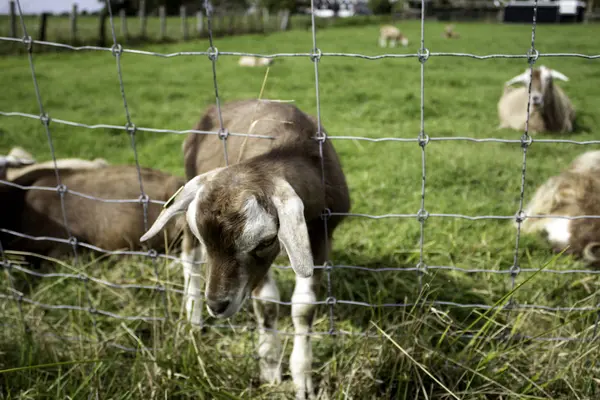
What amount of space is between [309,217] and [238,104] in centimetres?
147

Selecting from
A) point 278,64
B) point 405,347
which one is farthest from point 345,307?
point 278,64

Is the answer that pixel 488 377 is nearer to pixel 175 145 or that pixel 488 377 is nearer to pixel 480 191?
pixel 480 191

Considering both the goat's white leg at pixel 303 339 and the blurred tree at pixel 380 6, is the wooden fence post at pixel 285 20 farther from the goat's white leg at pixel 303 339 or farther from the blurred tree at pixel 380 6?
the goat's white leg at pixel 303 339

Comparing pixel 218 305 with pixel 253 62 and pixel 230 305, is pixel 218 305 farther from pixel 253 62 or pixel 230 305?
pixel 253 62

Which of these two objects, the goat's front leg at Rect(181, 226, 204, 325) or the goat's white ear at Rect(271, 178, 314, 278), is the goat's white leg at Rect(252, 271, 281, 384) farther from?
the goat's white ear at Rect(271, 178, 314, 278)

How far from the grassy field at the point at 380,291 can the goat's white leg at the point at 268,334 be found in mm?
68

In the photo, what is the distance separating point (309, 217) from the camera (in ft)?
8.49

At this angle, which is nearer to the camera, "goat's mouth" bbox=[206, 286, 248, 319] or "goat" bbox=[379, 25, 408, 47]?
"goat's mouth" bbox=[206, 286, 248, 319]

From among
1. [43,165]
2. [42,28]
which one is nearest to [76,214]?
[43,165]

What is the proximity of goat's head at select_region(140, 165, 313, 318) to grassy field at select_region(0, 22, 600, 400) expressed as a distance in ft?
1.90

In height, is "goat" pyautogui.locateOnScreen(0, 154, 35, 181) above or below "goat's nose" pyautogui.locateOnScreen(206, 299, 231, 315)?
below

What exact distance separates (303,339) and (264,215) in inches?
39.6

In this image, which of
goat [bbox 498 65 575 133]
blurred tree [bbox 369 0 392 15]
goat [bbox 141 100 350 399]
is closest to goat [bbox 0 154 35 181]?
goat [bbox 141 100 350 399]

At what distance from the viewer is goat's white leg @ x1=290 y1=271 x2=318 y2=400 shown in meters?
2.83
